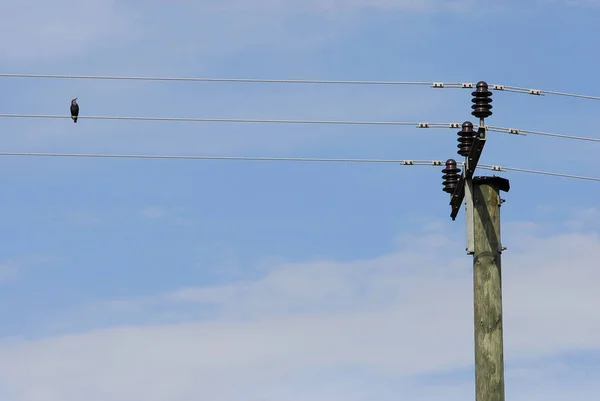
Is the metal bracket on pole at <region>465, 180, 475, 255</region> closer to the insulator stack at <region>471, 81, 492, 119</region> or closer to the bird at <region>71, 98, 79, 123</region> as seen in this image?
the insulator stack at <region>471, 81, 492, 119</region>

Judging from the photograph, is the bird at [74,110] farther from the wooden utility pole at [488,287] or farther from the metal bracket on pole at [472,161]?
the wooden utility pole at [488,287]

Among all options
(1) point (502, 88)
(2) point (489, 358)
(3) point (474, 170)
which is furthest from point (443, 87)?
(2) point (489, 358)

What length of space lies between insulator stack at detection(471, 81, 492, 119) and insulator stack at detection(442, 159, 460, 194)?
668 millimetres

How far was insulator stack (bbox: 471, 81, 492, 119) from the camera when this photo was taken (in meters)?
12.7

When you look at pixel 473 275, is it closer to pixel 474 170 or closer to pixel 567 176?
pixel 474 170

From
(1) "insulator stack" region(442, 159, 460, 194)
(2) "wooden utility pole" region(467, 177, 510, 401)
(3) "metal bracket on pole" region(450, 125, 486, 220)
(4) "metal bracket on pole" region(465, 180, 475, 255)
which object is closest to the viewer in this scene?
(2) "wooden utility pole" region(467, 177, 510, 401)

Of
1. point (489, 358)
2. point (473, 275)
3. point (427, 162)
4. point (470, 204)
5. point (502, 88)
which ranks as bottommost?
point (489, 358)

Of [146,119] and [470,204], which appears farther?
[146,119]

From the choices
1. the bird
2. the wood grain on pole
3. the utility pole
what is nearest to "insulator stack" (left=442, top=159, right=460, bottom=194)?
the utility pole

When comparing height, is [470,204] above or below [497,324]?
above

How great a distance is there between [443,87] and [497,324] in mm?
3433

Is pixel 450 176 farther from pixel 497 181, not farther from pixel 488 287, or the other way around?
pixel 488 287

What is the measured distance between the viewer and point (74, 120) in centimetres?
1659

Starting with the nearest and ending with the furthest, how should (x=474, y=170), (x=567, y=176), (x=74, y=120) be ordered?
(x=474, y=170) < (x=567, y=176) < (x=74, y=120)
